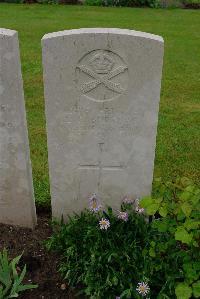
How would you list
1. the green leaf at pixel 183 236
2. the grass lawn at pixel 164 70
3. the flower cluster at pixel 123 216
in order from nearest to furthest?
the green leaf at pixel 183 236 → the flower cluster at pixel 123 216 → the grass lawn at pixel 164 70

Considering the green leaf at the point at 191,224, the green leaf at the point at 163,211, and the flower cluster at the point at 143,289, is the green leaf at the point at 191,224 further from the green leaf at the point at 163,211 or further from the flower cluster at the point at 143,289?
the flower cluster at the point at 143,289

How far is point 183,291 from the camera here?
9.94ft

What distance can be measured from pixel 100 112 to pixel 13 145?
2.33ft

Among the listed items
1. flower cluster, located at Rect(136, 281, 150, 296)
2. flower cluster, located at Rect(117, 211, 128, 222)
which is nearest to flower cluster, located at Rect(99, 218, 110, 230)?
flower cluster, located at Rect(117, 211, 128, 222)

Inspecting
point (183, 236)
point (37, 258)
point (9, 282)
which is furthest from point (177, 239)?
point (37, 258)

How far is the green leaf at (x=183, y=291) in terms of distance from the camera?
3.01 meters

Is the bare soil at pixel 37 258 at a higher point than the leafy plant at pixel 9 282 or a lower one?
lower

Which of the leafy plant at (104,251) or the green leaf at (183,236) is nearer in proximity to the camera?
the green leaf at (183,236)

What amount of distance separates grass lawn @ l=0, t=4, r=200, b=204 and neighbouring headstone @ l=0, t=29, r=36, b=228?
505mm

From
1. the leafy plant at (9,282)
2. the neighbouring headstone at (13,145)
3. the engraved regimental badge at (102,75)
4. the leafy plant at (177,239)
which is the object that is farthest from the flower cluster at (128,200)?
the leafy plant at (9,282)

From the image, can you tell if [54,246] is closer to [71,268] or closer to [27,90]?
[71,268]

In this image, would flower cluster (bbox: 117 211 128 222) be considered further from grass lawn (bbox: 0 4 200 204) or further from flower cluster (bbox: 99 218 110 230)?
grass lawn (bbox: 0 4 200 204)

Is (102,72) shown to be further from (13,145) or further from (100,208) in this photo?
(100,208)

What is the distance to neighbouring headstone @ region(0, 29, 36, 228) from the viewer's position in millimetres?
3379
